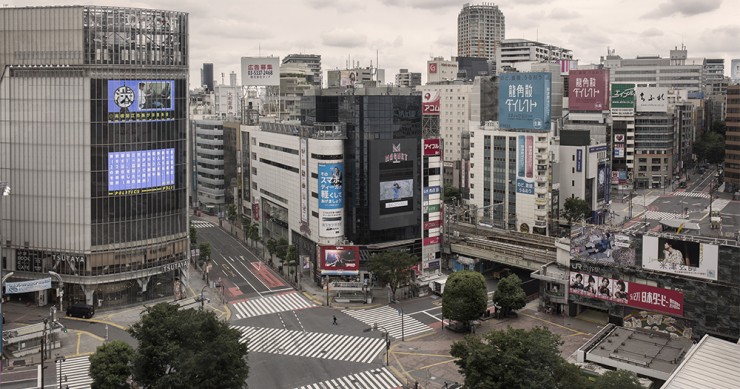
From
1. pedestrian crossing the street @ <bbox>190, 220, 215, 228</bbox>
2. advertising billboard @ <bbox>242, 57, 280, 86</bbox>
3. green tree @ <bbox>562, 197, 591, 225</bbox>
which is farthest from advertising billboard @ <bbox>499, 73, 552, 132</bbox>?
pedestrian crossing the street @ <bbox>190, 220, 215, 228</bbox>

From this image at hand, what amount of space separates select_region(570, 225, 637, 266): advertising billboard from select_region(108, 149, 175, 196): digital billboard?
4924 centimetres

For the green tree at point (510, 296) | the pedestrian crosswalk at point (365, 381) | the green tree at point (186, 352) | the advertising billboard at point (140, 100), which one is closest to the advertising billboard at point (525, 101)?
the green tree at point (510, 296)

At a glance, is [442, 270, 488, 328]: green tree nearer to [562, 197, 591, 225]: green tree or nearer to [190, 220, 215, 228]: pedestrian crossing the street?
[562, 197, 591, 225]: green tree

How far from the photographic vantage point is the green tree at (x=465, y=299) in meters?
75.8

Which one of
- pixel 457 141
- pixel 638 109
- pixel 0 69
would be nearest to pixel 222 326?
pixel 0 69

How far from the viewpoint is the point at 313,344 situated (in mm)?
74438

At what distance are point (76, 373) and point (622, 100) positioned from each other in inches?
5786

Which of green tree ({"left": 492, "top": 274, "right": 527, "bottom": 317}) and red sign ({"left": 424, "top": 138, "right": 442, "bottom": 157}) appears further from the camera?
red sign ({"left": 424, "top": 138, "right": 442, "bottom": 157})

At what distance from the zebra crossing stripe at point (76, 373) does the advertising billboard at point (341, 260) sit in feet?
110

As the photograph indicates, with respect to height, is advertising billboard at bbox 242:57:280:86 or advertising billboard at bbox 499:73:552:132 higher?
advertising billboard at bbox 242:57:280:86

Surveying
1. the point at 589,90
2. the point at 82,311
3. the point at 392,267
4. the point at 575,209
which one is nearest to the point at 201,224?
the point at 82,311

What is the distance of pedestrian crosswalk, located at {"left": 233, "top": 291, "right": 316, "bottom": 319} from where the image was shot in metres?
86.7

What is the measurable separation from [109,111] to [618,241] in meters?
59.7

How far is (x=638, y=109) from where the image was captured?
7274 inches
